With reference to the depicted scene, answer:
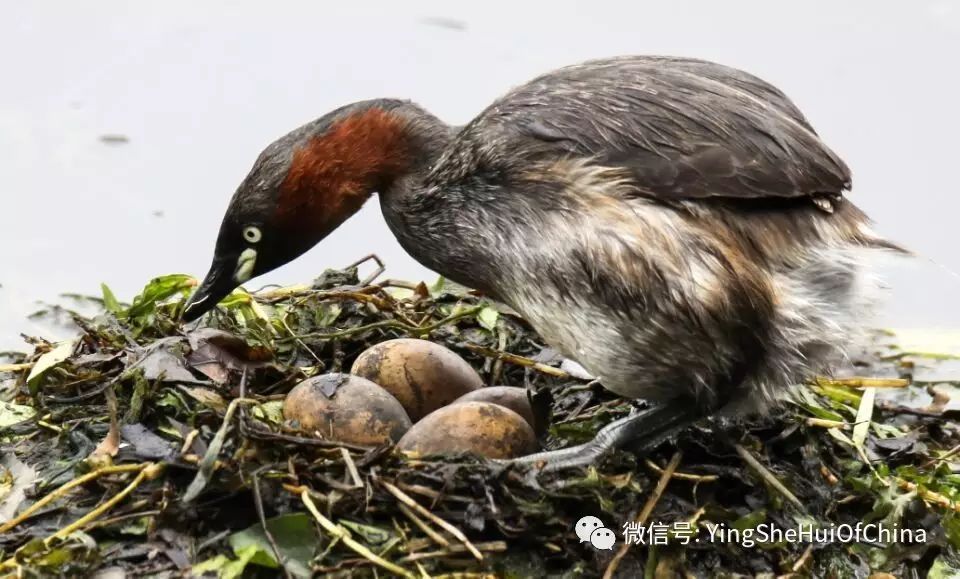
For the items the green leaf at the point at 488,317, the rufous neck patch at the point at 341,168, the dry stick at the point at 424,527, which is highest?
the rufous neck patch at the point at 341,168

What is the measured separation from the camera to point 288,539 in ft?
12.2

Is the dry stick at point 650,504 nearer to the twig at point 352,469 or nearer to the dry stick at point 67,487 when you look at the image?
the twig at point 352,469

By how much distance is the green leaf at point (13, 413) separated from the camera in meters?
4.39

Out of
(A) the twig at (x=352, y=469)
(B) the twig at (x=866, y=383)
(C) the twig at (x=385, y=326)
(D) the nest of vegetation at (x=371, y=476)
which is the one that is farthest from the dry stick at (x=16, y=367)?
(B) the twig at (x=866, y=383)

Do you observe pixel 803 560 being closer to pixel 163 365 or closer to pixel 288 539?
pixel 288 539

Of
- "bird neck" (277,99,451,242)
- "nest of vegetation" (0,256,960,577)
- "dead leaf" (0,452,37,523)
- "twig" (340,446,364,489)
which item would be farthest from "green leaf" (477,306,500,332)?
"dead leaf" (0,452,37,523)

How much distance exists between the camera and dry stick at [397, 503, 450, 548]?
3682mm

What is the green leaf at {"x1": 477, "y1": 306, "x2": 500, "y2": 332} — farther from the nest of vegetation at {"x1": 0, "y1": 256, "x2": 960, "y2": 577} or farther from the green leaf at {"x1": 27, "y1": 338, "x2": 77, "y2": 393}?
the green leaf at {"x1": 27, "y1": 338, "x2": 77, "y2": 393}

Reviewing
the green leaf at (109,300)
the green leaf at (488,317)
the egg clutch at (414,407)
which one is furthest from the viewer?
the green leaf at (109,300)

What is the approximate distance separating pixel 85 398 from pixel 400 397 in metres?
0.97

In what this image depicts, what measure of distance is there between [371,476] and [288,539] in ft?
0.89

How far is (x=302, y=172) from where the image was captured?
4.43 metres

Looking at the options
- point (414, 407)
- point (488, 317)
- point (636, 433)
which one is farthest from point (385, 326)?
point (636, 433)

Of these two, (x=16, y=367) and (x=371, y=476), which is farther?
(x=16, y=367)
